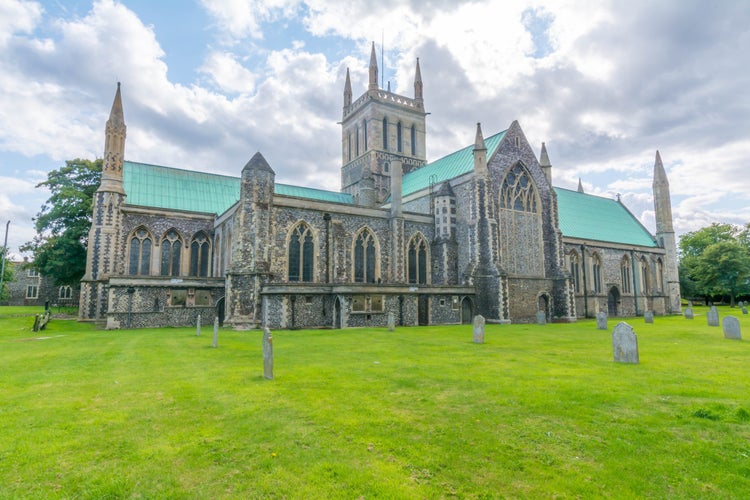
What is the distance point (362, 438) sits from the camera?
213 inches

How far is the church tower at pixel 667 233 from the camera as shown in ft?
150

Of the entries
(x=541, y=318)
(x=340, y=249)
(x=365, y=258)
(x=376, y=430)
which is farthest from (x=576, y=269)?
(x=376, y=430)

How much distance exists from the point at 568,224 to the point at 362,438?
136 ft

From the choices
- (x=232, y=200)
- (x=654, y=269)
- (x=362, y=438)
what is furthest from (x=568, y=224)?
(x=362, y=438)

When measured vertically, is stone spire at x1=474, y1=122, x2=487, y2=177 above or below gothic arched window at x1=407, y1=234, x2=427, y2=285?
above

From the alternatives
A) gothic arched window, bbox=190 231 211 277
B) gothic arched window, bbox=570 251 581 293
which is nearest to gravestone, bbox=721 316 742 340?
gothic arched window, bbox=570 251 581 293

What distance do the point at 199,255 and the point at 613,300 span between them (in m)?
39.1

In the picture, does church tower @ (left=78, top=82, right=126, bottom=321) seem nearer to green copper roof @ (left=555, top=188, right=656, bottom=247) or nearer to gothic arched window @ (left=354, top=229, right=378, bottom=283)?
gothic arched window @ (left=354, top=229, right=378, bottom=283)

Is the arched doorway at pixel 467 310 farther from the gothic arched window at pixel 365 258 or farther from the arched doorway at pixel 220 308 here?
the arched doorway at pixel 220 308

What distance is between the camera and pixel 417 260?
31.7m

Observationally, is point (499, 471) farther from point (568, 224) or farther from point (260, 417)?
point (568, 224)

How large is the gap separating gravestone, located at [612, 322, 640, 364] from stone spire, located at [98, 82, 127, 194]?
31.0 m

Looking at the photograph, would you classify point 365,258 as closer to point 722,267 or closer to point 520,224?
point 520,224

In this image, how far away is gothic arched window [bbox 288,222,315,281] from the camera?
87.5 ft
